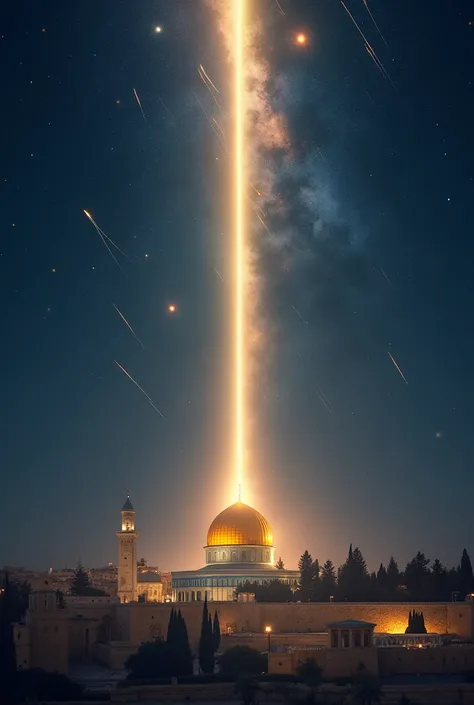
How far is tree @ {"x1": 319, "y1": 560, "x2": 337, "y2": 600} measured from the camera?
55.3 meters

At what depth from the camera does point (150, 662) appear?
4062cm

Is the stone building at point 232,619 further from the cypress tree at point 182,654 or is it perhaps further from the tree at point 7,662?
the tree at point 7,662

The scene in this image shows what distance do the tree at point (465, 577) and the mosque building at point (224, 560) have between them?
9.30m

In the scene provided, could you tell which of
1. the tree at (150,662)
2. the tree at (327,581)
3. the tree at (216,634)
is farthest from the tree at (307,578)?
the tree at (150,662)

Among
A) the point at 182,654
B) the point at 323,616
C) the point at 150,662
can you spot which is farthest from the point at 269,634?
the point at 150,662

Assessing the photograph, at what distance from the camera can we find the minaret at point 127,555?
202 feet

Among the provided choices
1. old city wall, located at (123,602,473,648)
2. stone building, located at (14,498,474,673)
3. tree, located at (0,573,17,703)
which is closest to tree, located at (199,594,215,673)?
stone building, located at (14,498,474,673)

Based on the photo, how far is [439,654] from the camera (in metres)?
42.8

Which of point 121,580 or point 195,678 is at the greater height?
point 121,580

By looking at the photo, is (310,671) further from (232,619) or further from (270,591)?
(270,591)

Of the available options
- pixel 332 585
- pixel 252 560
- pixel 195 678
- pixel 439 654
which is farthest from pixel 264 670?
pixel 252 560

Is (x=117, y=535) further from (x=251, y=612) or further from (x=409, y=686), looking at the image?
(x=409, y=686)

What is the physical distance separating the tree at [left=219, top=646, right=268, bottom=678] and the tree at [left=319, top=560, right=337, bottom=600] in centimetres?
1287

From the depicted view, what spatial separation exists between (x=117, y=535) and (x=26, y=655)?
20217mm
